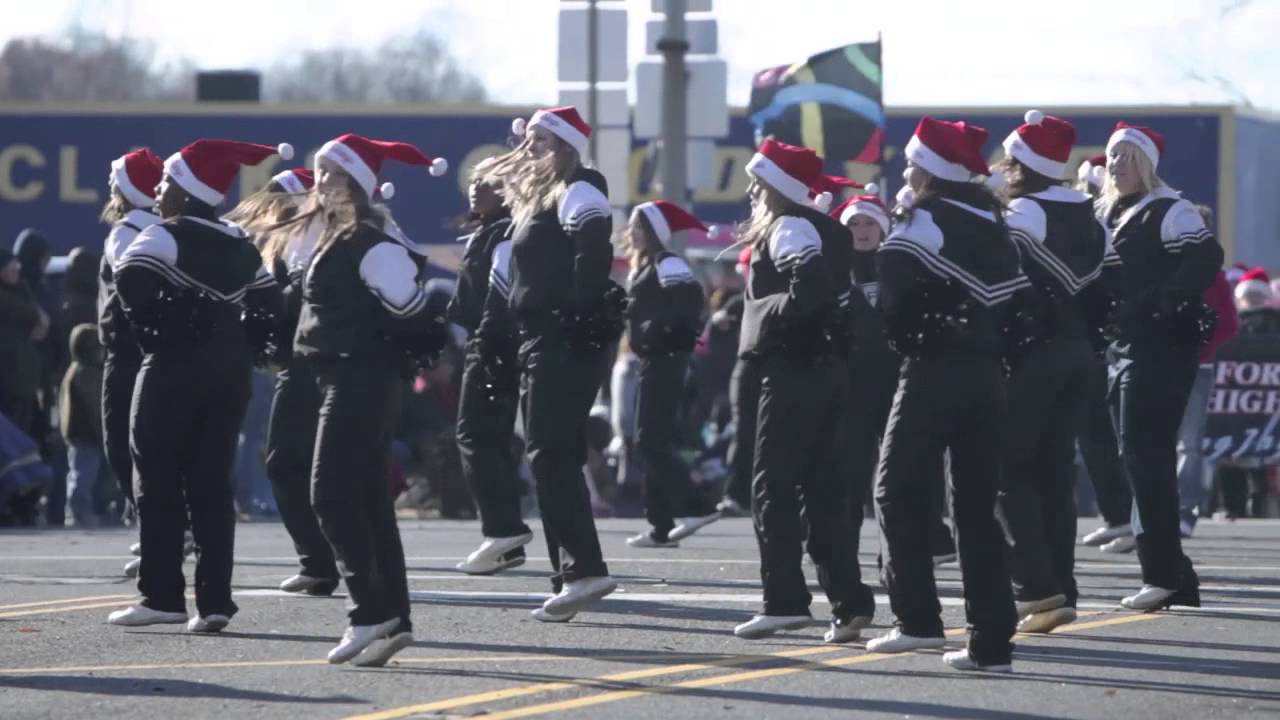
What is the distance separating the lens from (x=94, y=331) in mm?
18250

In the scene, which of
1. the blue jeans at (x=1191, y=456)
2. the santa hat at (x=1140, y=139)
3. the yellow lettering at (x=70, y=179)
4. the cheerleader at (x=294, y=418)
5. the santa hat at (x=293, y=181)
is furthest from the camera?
the yellow lettering at (x=70, y=179)

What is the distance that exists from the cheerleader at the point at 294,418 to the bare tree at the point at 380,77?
75971 millimetres

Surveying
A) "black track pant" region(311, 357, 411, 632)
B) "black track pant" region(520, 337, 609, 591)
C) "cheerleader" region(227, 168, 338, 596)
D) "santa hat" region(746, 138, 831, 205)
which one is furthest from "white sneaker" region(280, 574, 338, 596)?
"santa hat" region(746, 138, 831, 205)

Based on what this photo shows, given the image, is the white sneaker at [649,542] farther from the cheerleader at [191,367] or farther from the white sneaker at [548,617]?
the cheerleader at [191,367]

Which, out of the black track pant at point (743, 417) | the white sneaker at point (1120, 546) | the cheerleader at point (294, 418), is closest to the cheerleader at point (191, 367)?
the cheerleader at point (294, 418)

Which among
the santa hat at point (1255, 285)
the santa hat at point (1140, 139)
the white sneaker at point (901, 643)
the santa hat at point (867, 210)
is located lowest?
the white sneaker at point (901, 643)

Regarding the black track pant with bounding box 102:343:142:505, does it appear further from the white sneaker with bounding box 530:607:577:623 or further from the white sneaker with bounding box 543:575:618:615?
the white sneaker with bounding box 543:575:618:615

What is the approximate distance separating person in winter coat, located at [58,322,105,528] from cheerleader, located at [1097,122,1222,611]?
352 inches

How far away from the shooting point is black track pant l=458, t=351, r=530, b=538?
509 inches

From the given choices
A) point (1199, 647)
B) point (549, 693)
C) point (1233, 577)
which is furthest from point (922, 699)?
point (1233, 577)

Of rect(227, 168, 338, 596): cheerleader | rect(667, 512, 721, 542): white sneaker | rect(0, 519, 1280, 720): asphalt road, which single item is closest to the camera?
rect(0, 519, 1280, 720): asphalt road

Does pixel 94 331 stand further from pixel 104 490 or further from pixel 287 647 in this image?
pixel 287 647

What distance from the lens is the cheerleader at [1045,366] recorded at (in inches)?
414

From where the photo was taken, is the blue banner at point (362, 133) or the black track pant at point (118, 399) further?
the blue banner at point (362, 133)
